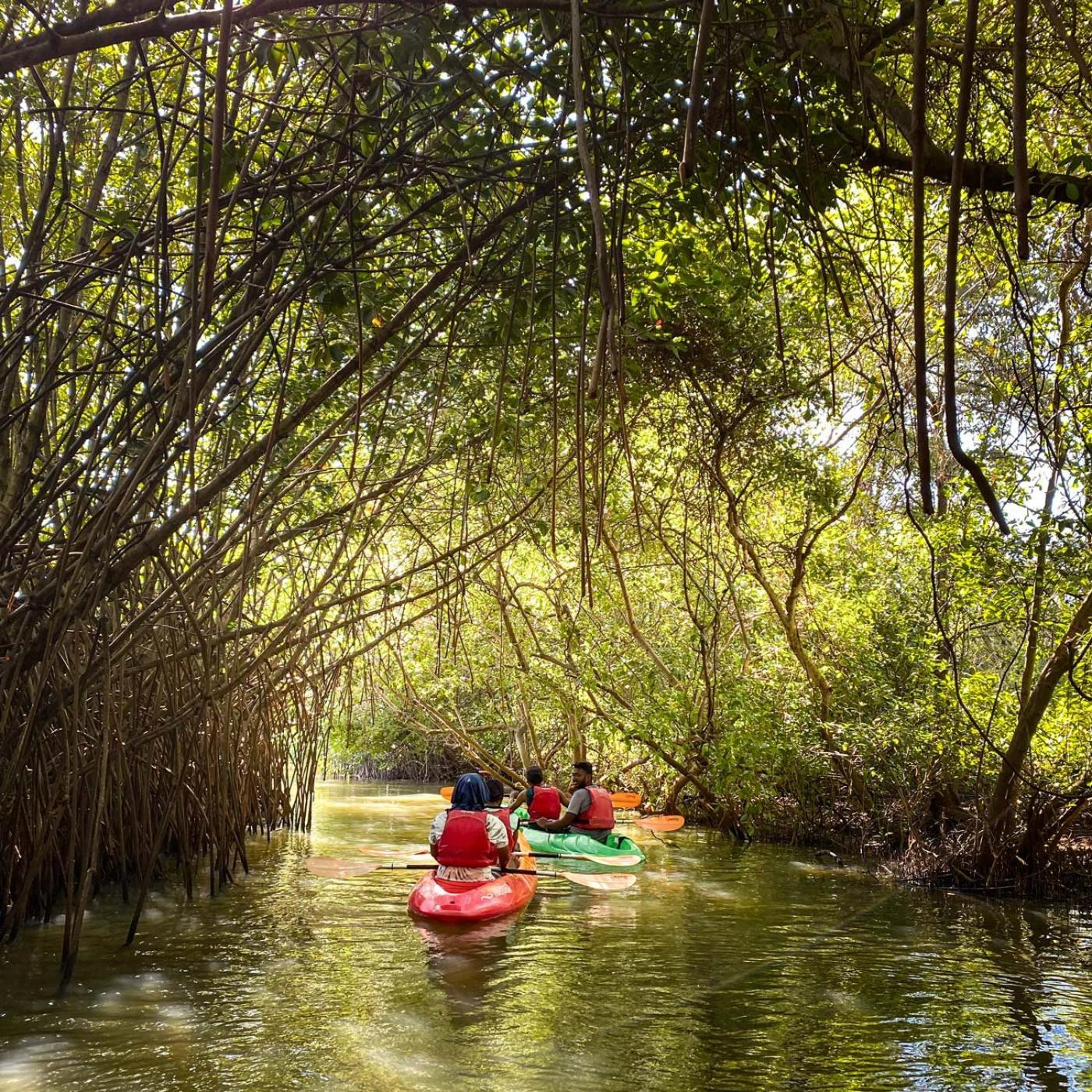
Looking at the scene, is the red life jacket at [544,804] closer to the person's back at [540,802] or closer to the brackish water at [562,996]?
the person's back at [540,802]

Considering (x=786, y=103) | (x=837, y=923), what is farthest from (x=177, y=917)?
(x=786, y=103)

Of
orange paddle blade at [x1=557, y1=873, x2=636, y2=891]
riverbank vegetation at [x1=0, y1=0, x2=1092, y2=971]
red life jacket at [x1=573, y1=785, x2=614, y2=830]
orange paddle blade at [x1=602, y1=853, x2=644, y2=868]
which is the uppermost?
riverbank vegetation at [x1=0, y1=0, x2=1092, y2=971]

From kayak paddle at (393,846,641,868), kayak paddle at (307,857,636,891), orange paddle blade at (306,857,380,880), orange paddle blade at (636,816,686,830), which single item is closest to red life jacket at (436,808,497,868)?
kayak paddle at (307,857,636,891)

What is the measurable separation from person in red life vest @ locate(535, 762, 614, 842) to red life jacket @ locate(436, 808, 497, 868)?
8.02 ft

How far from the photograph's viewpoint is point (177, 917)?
6.46m

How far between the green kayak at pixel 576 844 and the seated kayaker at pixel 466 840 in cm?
210

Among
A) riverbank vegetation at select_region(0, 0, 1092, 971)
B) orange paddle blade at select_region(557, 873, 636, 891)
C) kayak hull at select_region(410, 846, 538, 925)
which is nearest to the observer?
riverbank vegetation at select_region(0, 0, 1092, 971)

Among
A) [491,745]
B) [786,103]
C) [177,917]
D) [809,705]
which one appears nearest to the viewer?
[786,103]

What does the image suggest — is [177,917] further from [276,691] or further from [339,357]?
[339,357]

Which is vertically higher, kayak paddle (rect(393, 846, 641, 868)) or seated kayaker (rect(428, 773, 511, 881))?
seated kayaker (rect(428, 773, 511, 881))

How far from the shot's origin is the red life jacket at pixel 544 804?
9.94 metres

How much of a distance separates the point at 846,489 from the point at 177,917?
23.5 feet

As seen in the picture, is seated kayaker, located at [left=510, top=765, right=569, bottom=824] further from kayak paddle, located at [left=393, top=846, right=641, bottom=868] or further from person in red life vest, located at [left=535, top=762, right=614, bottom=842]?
kayak paddle, located at [left=393, top=846, right=641, bottom=868]

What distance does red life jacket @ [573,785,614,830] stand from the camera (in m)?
9.55
